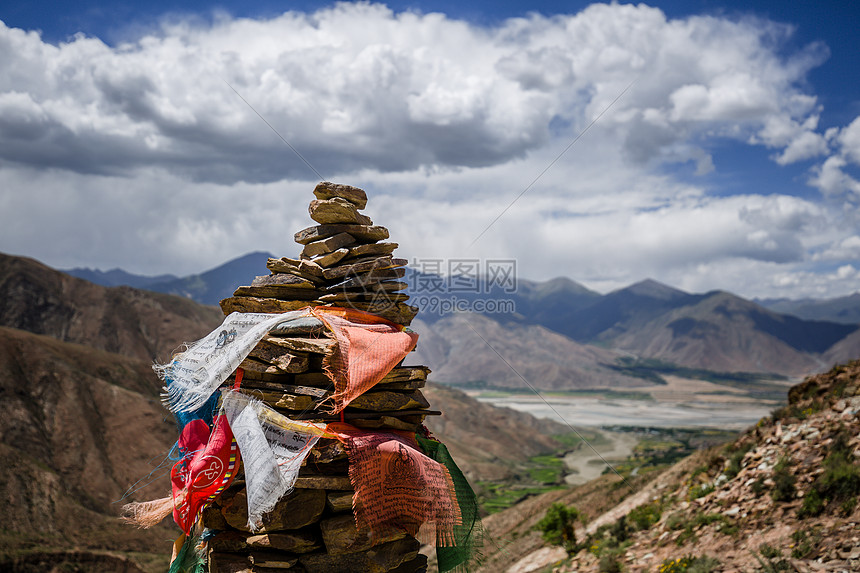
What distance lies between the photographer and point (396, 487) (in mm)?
6180

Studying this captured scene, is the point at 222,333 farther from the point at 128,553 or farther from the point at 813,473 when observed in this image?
the point at 128,553

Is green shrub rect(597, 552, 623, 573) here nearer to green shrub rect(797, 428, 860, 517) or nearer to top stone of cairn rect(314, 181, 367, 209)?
green shrub rect(797, 428, 860, 517)

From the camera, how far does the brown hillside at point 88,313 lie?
76312mm

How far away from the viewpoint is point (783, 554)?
8.89m

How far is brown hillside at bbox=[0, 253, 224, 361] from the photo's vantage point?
76.3 metres

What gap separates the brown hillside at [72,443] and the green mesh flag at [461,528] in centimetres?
3229

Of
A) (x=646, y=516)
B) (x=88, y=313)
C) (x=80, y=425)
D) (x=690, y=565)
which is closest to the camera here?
(x=690, y=565)

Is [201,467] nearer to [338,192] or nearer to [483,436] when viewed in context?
[338,192]

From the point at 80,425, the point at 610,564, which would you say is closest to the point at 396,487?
the point at 610,564

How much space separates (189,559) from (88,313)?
288 ft

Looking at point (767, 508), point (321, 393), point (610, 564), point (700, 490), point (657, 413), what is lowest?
point (657, 413)

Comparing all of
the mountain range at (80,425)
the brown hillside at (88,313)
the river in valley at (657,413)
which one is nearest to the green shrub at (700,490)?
the mountain range at (80,425)

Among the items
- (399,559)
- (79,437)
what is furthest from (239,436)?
(79,437)

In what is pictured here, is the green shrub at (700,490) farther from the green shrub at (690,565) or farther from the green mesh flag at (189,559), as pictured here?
the green mesh flag at (189,559)
